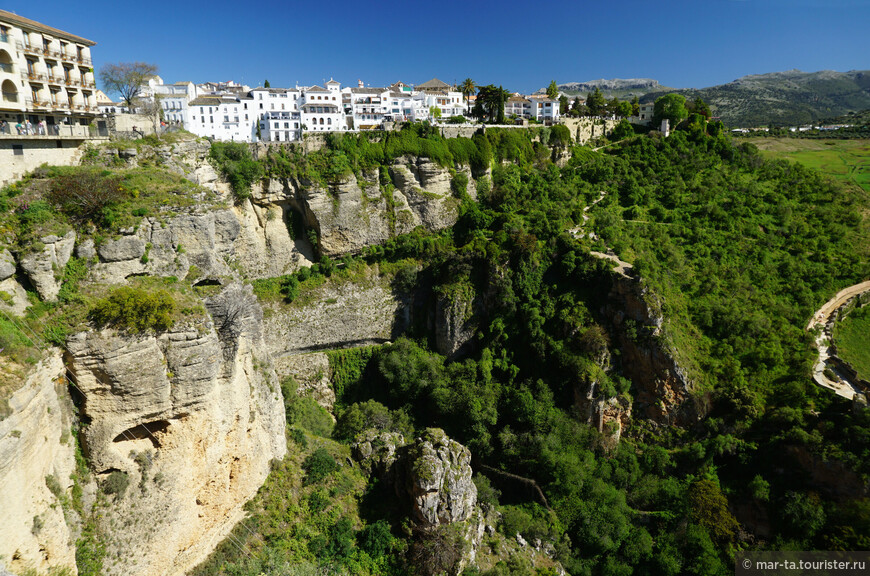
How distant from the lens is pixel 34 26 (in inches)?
848

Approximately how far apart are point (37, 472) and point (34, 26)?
66.0ft

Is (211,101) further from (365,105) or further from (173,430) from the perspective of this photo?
(173,430)

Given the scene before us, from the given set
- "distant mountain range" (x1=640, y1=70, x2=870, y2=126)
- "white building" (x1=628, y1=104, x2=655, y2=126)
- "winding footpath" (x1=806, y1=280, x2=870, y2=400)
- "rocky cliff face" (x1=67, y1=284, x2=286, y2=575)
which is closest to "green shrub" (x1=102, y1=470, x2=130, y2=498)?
"rocky cliff face" (x1=67, y1=284, x2=286, y2=575)

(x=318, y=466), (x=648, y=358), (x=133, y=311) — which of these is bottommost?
(x=318, y=466)

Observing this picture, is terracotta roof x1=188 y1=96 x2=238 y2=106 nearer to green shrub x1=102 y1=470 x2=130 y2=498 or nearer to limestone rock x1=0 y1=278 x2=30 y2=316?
limestone rock x1=0 y1=278 x2=30 y2=316

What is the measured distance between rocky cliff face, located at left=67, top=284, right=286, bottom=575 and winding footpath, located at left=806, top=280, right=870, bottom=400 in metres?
28.4

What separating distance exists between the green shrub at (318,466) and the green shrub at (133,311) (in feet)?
31.5

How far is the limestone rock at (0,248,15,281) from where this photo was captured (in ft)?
45.3

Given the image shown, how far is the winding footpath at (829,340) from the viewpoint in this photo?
82.4ft

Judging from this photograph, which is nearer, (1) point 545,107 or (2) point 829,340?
(2) point 829,340

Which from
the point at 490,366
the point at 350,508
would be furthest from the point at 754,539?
the point at 350,508

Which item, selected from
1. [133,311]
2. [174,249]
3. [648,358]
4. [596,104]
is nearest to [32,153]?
[174,249]

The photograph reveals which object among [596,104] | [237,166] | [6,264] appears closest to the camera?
[6,264]

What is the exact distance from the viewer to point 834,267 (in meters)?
32.5
